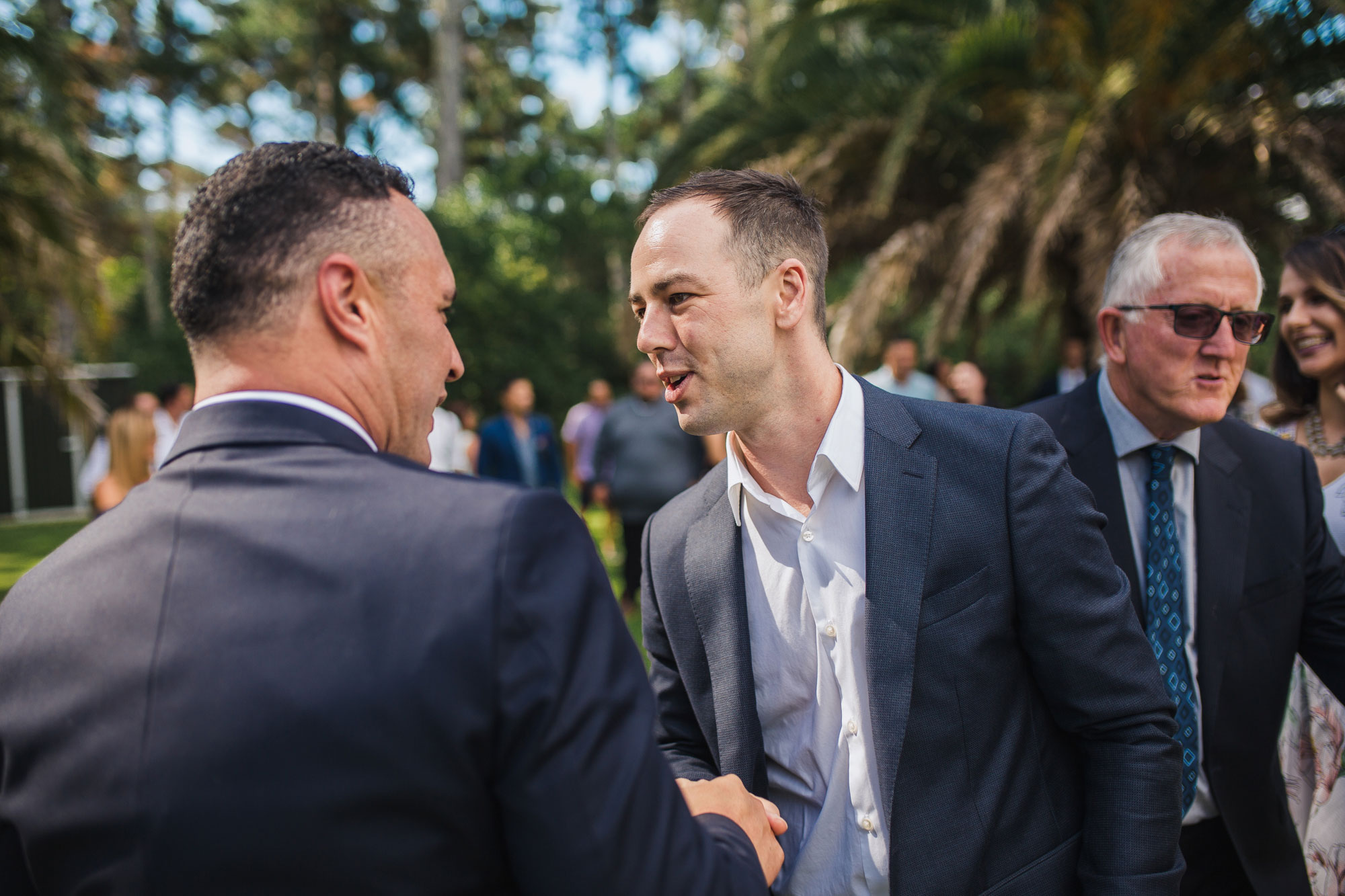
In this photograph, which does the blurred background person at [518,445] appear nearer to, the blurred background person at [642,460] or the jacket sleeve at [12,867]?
the blurred background person at [642,460]

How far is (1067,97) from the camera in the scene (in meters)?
7.80

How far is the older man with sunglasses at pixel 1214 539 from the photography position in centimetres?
225

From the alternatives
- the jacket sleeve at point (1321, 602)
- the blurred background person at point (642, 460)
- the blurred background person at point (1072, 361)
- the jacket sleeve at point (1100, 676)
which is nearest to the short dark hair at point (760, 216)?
the jacket sleeve at point (1100, 676)

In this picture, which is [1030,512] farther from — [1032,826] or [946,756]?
[1032,826]

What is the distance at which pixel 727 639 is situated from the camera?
76.1 inches

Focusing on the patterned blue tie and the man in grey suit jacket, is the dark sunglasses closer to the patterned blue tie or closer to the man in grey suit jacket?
the patterned blue tie

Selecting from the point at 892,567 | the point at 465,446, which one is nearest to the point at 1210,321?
the point at 892,567

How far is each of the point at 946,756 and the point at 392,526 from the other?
1157 millimetres

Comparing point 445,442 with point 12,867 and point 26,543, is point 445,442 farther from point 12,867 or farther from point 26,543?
point 26,543

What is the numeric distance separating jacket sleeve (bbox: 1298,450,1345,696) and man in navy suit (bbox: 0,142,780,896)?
1.88 meters

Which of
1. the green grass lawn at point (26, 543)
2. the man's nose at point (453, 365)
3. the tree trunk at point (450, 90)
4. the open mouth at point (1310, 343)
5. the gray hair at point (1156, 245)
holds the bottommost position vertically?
the green grass lawn at point (26, 543)

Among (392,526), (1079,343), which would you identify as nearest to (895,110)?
(1079,343)

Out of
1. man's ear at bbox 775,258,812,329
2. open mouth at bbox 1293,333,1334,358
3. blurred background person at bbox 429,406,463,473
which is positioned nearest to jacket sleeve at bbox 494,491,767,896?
man's ear at bbox 775,258,812,329

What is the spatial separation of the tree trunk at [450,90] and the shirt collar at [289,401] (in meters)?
19.5
